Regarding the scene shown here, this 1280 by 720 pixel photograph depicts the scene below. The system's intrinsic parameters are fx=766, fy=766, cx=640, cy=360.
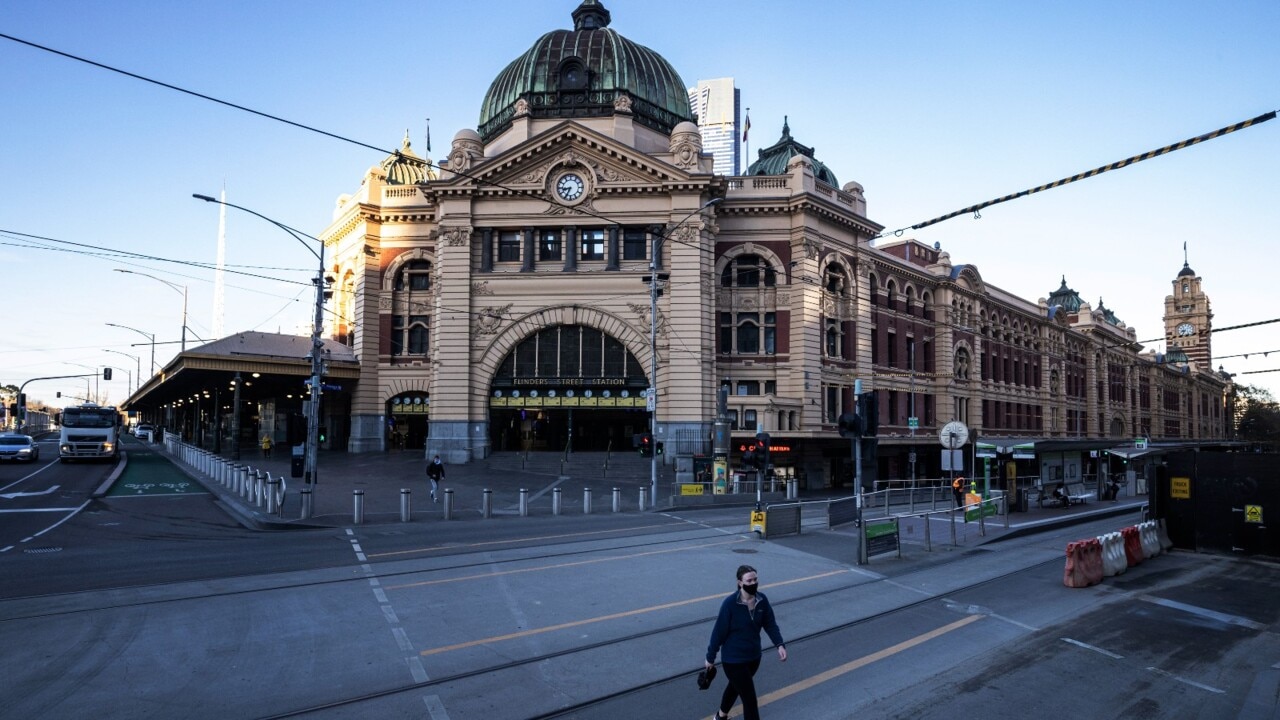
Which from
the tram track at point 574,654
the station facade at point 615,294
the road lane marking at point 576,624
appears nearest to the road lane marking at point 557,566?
the road lane marking at point 576,624

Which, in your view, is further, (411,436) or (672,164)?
(411,436)

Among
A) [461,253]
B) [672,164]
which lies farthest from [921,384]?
[461,253]

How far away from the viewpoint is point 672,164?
A: 43.1m

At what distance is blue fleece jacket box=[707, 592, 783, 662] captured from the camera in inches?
267

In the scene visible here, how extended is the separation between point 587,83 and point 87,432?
3550 cm

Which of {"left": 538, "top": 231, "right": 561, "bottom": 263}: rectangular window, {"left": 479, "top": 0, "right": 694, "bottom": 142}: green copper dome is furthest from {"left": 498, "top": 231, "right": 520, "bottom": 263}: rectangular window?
{"left": 479, "top": 0, "right": 694, "bottom": 142}: green copper dome

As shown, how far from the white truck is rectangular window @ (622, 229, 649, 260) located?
30.5m

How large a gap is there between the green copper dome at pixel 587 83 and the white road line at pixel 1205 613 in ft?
131

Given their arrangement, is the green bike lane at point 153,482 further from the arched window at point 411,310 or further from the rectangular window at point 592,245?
→ the rectangular window at point 592,245

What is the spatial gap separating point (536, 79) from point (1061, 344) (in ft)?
177

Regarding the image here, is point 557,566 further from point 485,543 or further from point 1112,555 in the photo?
point 1112,555

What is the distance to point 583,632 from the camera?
10508mm

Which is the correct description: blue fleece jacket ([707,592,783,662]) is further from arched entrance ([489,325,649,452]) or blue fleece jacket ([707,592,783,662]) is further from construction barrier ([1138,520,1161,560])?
arched entrance ([489,325,649,452])

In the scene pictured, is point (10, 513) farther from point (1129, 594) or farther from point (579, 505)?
point (1129, 594)
